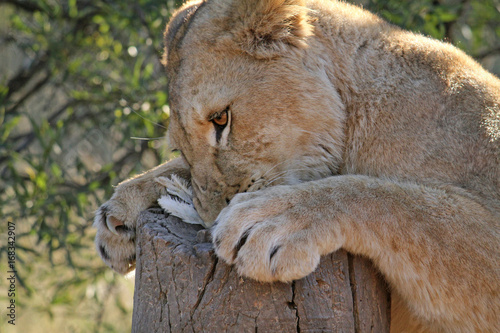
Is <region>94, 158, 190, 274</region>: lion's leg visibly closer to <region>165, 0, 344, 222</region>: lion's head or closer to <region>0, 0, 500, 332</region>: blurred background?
<region>165, 0, 344, 222</region>: lion's head

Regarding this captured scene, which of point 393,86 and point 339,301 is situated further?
point 393,86

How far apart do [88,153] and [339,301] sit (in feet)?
15.3

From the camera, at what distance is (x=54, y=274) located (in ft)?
16.5

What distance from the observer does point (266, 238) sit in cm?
202

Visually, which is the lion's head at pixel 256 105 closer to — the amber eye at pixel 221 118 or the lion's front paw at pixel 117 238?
the amber eye at pixel 221 118

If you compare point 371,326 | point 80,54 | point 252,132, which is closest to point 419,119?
point 252,132

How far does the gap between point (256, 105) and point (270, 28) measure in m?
0.37

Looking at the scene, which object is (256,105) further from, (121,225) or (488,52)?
(488,52)

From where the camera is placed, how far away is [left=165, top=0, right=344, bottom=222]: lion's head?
2.49 meters

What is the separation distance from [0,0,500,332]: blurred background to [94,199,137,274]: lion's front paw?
5.48 ft

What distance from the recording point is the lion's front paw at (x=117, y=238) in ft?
8.73

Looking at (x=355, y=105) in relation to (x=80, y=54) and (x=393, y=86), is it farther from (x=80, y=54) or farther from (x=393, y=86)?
(x=80, y=54)

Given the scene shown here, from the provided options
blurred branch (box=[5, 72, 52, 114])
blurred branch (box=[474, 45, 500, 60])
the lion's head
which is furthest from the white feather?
blurred branch (box=[474, 45, 500, 60])

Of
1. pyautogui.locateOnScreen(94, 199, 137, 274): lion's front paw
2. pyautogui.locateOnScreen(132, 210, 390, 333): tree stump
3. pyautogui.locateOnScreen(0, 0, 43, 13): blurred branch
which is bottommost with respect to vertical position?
pyautogui.locateOnScreen(0, 0, 43, 13): blurred branch
